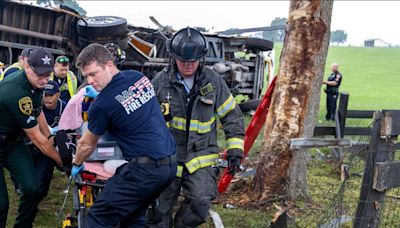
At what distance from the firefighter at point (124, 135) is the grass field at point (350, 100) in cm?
185

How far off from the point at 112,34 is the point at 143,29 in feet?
7.55

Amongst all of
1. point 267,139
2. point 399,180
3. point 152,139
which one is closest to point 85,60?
point 152,139

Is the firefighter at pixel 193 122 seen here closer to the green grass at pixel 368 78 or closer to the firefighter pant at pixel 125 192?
the firefighter pant at pixel 125 192

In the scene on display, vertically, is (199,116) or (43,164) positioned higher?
(199,116)

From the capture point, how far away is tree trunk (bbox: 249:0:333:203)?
5.91 meters

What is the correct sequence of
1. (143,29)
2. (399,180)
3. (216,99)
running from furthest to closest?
(143,29)
(216,99)
(399,180)

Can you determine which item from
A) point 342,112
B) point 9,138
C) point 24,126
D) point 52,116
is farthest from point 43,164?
point 342,112

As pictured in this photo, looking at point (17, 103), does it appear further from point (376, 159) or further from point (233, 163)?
point (376, 159)

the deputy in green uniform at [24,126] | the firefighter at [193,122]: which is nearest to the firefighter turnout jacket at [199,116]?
the firefighter at [193,122]

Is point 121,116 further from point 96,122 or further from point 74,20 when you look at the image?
point 74,20

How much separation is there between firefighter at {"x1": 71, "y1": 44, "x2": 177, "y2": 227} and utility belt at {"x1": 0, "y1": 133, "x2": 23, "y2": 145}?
80 cm

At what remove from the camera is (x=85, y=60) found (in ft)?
11.5

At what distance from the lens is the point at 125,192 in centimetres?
362

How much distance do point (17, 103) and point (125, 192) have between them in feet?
3.85
